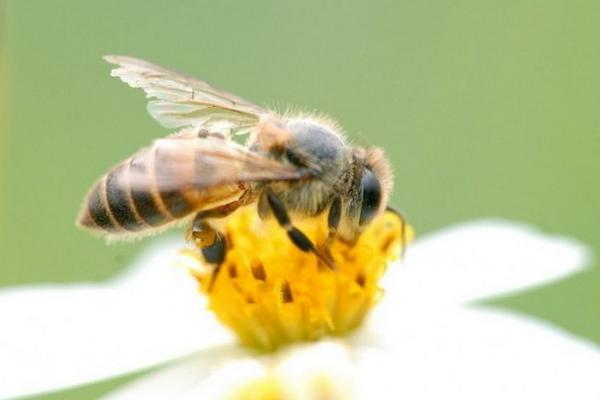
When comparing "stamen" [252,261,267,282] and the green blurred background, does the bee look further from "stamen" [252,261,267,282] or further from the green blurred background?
the green blurred background

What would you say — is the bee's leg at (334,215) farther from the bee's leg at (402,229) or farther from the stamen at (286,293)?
the bee's leg at (402,229)

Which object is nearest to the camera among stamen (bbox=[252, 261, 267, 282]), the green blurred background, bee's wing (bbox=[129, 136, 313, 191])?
bee's wing (bbox=[129, 136, 313, 191])

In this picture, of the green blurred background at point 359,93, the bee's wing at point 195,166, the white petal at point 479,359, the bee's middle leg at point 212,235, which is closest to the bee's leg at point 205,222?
the bee's middle leg at point 212,235

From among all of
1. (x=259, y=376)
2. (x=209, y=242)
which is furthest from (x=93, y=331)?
(x=259, y=376)

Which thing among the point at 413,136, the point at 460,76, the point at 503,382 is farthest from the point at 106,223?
the point at 460,76

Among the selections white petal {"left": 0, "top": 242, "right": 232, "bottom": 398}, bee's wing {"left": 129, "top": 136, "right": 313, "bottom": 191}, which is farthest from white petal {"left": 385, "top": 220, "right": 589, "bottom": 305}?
bee's wing {"left": 129, "top": 136, "right": 313, "bottom": 191}

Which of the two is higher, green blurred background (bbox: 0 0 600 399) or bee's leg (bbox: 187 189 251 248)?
bee's leg (bbox: 187 189 251 248)

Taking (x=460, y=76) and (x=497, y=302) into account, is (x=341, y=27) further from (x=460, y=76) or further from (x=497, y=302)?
(x=497, y=302)
